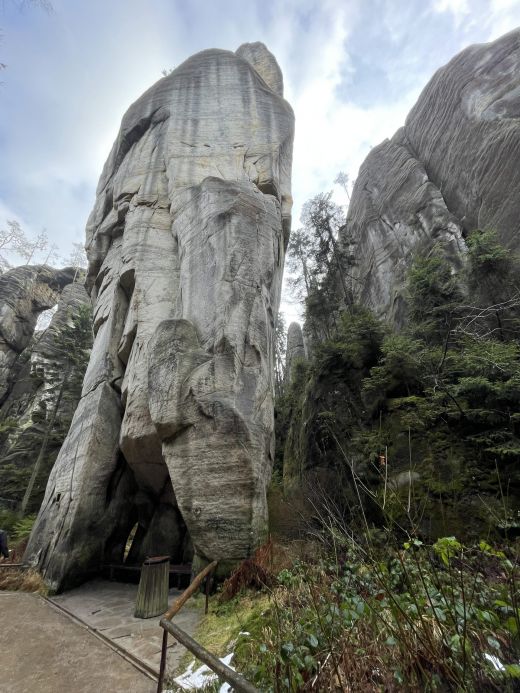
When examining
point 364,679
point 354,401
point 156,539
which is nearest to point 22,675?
point 364,679

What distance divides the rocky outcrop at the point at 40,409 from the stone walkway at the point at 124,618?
946 centimetres

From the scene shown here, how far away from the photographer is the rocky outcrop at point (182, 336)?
660 cm

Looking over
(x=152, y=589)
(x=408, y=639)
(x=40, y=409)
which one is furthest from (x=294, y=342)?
(x=408, y=639)

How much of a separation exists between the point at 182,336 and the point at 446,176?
18.5 meters

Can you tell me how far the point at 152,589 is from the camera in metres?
5.30

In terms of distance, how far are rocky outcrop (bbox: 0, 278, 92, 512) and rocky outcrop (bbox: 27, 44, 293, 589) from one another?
557 cm

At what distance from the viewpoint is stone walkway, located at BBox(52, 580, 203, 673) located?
155 inches

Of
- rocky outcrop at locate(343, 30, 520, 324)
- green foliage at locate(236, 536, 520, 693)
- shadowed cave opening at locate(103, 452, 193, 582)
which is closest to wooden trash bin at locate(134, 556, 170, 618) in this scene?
green foliage at locate(236, 536, 520, 693)

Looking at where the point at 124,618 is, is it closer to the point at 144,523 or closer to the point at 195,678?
the point at 195,678

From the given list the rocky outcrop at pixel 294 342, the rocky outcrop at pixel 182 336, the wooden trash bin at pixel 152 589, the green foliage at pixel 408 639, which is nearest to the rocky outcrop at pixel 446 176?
the rocky outcrop at pixel 182 336

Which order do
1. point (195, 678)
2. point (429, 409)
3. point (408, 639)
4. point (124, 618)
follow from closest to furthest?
point (408, 639) < point (195, 678) < point (124, 618) < point (429, 409)

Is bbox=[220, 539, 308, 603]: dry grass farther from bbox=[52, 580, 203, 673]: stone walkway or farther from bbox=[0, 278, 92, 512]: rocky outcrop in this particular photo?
bbox=[0, 278, 92, 512]: rocky outcrop

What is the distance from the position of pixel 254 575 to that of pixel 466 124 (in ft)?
71.6

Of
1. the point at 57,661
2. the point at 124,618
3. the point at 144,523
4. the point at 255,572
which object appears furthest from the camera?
the point at 144,523
